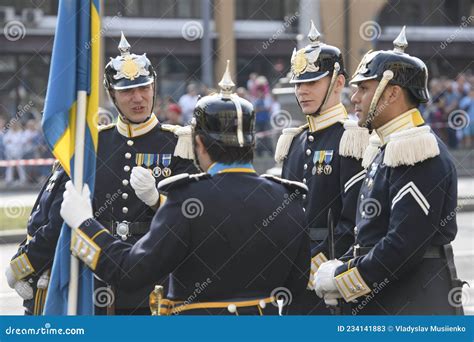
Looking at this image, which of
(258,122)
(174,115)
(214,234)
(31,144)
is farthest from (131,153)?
(31,144)

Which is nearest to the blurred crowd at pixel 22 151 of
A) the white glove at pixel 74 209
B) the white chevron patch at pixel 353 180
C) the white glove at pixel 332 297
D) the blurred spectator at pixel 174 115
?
the blurred spectator at pixel 174 115

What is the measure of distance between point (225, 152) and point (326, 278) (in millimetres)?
1236

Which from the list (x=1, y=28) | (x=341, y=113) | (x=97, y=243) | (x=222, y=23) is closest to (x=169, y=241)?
(x=97, y=243)

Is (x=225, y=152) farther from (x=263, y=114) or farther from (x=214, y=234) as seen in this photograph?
(x=263, y=114)

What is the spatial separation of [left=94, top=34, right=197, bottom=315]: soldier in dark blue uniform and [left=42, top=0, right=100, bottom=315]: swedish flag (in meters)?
1.16

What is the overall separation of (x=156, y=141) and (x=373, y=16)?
1041 inches

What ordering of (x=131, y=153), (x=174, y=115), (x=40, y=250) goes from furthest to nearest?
1. (x=174, y=115)
2. (x=131, y=153)
3. (x=40, y=250)

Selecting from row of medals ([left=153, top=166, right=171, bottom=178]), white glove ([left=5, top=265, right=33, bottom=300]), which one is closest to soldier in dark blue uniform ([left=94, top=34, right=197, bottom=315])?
row of medals ([left=153, top=166, right=171, bottom=178])

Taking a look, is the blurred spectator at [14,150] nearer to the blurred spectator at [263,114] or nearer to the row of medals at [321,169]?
the blurred spectator at [263,114]

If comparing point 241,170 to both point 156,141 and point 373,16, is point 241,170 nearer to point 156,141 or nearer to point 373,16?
point 156,141

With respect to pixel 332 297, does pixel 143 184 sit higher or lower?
higher

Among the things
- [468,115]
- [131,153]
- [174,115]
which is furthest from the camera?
[468,115]

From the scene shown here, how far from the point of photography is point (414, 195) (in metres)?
5.06

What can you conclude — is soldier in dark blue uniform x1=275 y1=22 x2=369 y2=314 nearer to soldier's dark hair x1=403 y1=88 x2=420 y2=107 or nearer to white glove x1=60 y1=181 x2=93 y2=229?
soldier's dark hair x1=403 y1=88 x2=420 y2=107
